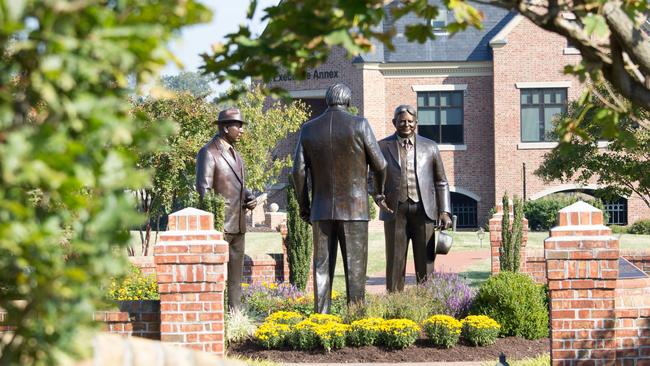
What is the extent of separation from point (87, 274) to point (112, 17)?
27.1 inches

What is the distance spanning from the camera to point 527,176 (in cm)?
3722

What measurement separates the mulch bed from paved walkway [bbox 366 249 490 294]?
781 cm

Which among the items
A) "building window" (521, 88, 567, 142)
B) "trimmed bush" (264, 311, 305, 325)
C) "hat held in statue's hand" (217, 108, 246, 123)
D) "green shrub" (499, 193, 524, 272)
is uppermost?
"building window" (521, 88, 567, 142)

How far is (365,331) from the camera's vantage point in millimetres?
9859

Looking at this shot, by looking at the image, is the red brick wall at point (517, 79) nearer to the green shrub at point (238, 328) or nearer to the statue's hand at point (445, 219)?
the statue's hand at point (445, 219)

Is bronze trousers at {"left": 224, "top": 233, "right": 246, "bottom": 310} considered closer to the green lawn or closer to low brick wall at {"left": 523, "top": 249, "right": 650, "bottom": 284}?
low brick wall at {"left": 523, "top": 249, "right": 650, "bottom": 284}

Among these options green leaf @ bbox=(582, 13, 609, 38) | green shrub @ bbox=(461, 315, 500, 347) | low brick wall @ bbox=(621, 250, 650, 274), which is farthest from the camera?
low brick wall @ bbox=(621, 250, 650, 274)

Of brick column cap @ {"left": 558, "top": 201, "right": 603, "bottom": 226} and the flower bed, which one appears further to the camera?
the flower bed

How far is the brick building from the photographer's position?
36688 millimetres

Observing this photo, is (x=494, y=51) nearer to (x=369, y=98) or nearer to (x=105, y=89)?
(x=369, y=98)

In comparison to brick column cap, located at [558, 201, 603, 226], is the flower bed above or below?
below

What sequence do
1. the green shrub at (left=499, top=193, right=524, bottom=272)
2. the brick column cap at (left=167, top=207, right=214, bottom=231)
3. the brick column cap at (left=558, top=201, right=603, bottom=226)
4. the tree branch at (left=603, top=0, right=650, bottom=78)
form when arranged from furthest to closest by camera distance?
the green shrub at (left=499, top=193, right=524, bottom=272)
the brick column cap at (left=167, top=207, right=214, bottom=231)
the brick column cap at (left=558, top=201, right=603, bottom=226)
the tree branch at (left=603, top=0, right=650, bottom=78)

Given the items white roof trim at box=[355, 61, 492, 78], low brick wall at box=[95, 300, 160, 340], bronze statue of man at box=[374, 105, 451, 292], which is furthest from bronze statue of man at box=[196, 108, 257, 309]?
white roof trim at box=[355, 61, 492, 78]

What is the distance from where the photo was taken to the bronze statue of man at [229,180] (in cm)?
1142
